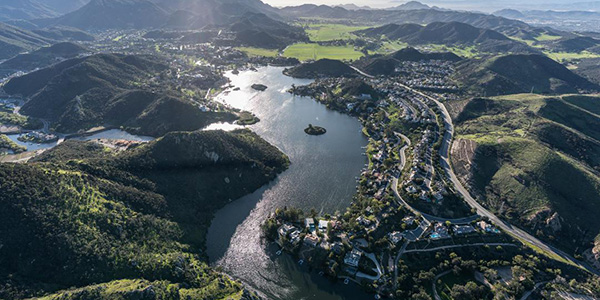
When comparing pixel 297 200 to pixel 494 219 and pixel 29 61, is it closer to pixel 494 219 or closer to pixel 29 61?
pixel 494 219

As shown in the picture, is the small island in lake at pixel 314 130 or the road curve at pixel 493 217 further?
the small island in lake at pixel 314 130

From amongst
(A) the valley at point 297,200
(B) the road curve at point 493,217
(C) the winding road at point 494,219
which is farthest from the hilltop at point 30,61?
(B) the road curve at point 493,217

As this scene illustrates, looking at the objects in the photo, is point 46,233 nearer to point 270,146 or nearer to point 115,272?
point 115,272

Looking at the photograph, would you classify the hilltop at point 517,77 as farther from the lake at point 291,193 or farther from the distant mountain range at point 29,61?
the distant mountain range at point 29,61

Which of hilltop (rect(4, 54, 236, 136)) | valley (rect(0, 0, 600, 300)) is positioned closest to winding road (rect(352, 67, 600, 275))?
valley (rect(0, 0, 600, 300))

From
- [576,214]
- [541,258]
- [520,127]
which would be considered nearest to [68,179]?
[541,258]

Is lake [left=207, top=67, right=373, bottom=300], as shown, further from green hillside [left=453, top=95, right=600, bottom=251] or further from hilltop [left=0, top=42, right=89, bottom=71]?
hilltop [left=0, top=42, right=89, bottom=71]

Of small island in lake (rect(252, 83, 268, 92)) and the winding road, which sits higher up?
small island in lake (rect(252, 83, 268, 92))
